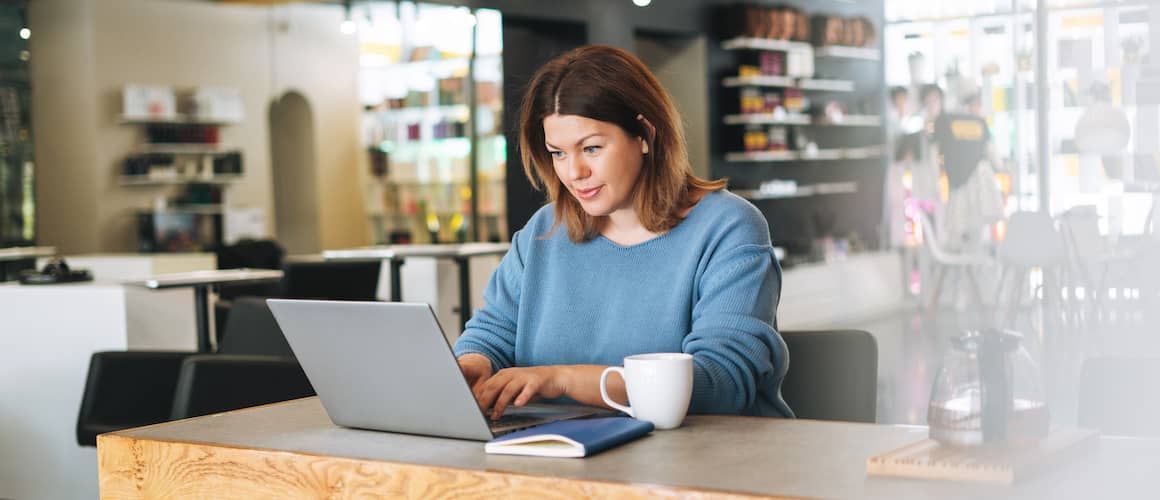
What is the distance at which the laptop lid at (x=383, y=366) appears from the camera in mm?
1572

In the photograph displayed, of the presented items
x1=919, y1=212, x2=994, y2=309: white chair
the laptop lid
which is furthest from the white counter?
x1=919, y1=212, x2=994, y2=309: white chair

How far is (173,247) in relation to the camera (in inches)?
439

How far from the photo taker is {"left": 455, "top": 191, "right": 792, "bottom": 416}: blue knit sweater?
1.95 meters

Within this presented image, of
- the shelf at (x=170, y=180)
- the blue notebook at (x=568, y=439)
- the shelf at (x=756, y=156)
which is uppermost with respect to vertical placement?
the shelf at (x=756, y=156)

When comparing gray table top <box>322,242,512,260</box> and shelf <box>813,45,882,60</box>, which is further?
shelf <box>813,45,882,60</box>

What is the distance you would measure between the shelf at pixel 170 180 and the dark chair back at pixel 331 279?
16.8 feet

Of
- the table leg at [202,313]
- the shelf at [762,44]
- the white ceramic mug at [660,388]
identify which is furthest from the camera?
the shelf at [762,44]

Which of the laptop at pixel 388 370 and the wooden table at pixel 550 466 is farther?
the laptop at pixel 388 370

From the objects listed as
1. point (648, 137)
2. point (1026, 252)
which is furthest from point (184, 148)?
point (648, 137)

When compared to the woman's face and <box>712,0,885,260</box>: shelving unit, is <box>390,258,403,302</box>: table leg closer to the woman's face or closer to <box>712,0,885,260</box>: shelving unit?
<box>712,0,885,260</box>: shelving unit

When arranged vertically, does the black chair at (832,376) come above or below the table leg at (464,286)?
above

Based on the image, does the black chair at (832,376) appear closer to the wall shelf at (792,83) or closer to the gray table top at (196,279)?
the gray table top at (196,279)

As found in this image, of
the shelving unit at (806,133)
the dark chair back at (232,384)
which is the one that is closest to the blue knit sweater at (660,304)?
the dark chair back at (232,384)

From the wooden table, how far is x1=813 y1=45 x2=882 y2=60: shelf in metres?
9.58
